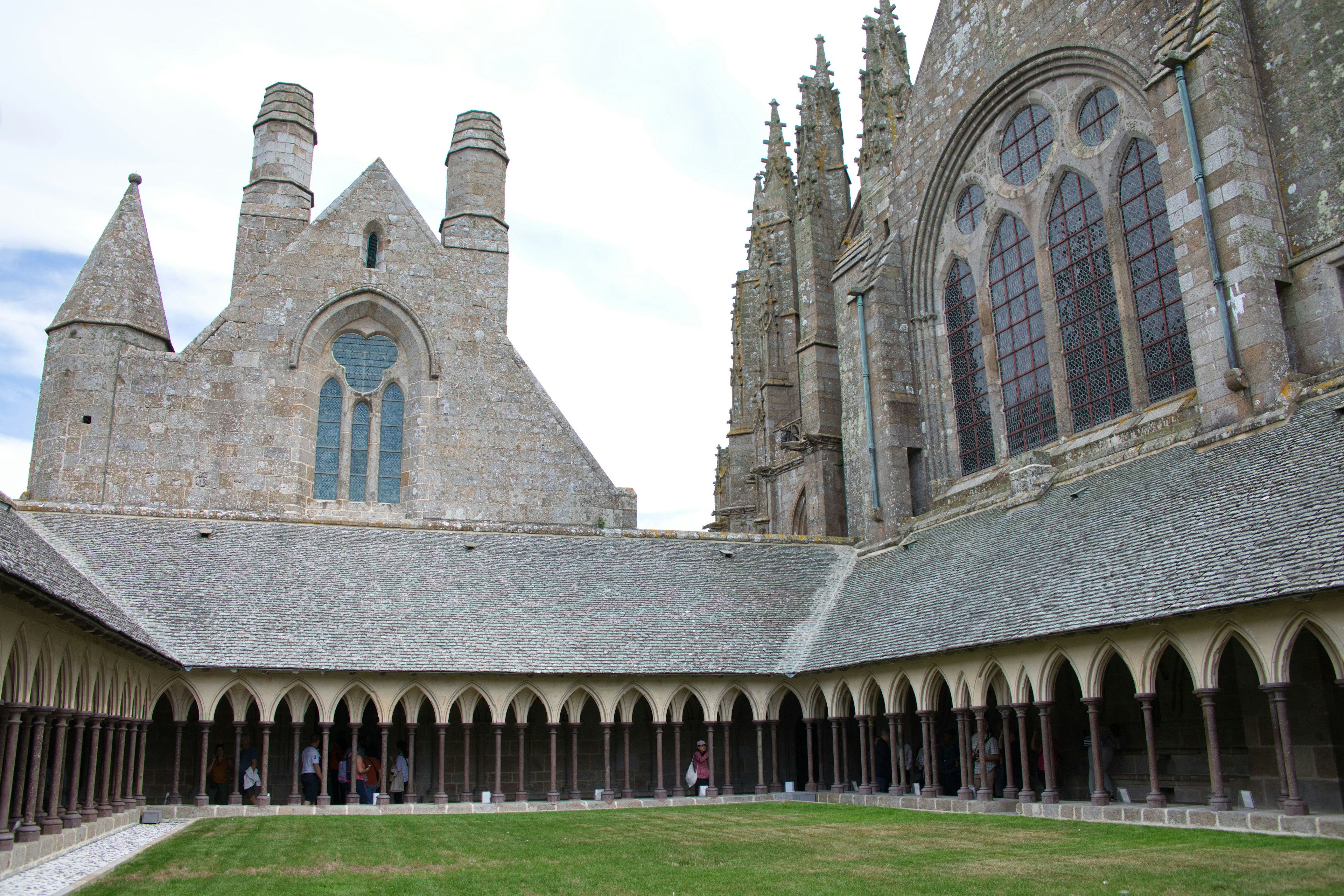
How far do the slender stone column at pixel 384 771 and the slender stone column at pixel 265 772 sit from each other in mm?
1858

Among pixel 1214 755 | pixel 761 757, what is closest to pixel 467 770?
pixel 761 757

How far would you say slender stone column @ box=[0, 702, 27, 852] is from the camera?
1158cm

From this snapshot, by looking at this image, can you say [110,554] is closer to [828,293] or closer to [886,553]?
[886,553]

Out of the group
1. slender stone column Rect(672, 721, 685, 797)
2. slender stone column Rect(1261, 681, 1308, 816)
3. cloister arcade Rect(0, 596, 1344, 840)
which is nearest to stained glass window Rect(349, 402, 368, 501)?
cloister arcade Rect(0, 596, 1344, 840)

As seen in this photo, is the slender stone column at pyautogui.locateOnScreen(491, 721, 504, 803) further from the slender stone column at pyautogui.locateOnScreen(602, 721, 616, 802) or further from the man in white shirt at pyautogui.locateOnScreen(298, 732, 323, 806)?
the man in white shirt at pyautogui.locateOnScreen(298, 732, 323, 806)

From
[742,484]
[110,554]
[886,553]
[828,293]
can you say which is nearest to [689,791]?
[886,553]

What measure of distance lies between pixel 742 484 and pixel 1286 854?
97.1 ft

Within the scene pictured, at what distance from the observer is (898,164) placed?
90.4 feet

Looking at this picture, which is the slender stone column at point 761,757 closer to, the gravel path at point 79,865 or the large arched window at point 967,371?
the large arched window at point 967,371

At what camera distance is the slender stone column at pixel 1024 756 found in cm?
1681

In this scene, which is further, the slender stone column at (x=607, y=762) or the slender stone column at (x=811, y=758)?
the slender stone column at (x=811, y=758)

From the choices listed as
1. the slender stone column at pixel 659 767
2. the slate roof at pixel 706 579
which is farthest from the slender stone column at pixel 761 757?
the slender stone column at pixel 659 767

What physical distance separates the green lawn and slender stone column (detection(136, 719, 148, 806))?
3.65 m

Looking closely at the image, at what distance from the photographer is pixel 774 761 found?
22734 mm
